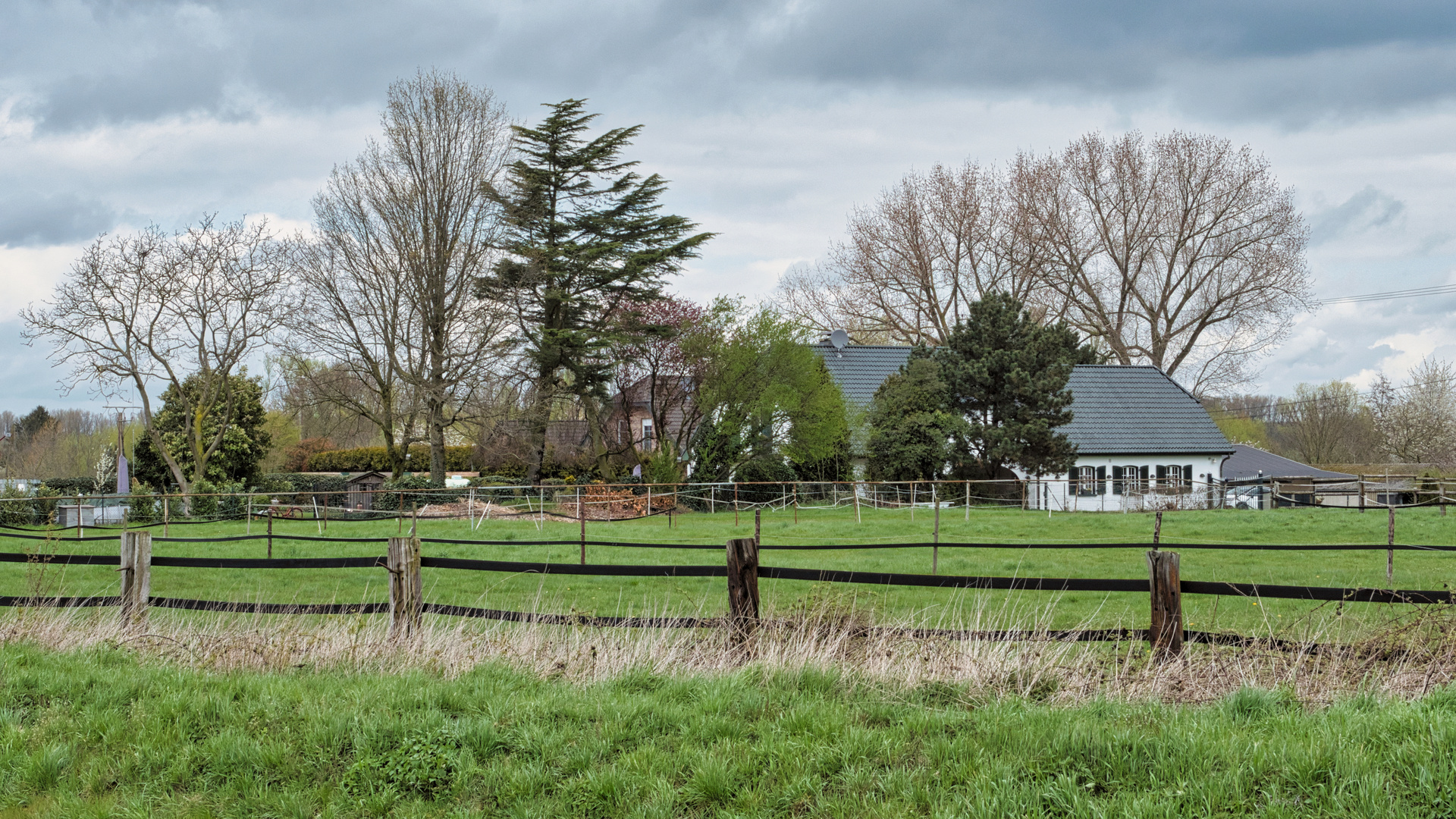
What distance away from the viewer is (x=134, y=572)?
25.2ft

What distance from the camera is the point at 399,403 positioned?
33.7 metres

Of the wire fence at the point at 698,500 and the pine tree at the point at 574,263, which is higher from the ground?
the pine tree at the point at 574,263

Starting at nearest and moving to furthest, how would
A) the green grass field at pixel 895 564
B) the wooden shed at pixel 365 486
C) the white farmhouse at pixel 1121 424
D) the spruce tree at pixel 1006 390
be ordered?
the green grass field at pixel 895 564
the wooden shed at pixel 365 486
the spruce tree at pixel 1006 390
the white farmhouse at pixel 1121 424

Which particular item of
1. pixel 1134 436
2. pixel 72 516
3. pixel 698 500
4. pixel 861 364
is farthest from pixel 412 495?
pixel 1134 436

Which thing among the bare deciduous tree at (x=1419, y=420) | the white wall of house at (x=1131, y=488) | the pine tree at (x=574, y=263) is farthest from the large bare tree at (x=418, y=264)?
the bare deciduous tree at (x=1419, y=420)

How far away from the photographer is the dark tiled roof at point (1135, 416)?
39.2m

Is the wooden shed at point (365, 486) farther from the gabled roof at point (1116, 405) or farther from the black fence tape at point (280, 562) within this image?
the black fence tape at point (280, 562)

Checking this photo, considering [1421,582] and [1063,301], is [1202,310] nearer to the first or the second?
[1063,301]

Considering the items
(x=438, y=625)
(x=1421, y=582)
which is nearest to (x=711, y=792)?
(x=438, y=625)

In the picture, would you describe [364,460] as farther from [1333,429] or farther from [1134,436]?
[1333,429]

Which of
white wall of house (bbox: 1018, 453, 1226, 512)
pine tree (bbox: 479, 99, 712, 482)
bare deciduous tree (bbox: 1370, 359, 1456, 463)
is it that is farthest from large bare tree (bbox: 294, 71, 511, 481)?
bare deciduous tree (bbox: 1370, 359, 1456, 463)

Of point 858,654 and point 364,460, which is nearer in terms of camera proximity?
point 858,654

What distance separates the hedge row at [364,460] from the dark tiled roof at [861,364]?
18.5 meters

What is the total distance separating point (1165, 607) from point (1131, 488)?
34.6 metres
